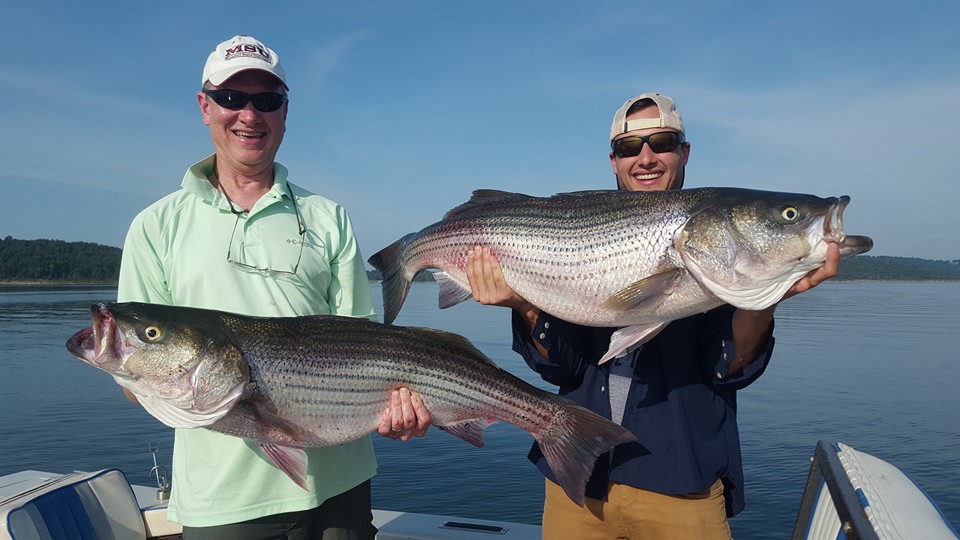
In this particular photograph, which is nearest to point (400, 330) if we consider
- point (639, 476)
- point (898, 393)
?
point (639, 476)

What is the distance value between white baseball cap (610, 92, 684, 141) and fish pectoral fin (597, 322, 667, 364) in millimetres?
1235

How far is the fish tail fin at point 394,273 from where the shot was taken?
4.19 meters

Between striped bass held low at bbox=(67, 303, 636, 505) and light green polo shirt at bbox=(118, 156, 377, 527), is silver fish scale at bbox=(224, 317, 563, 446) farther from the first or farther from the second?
light green polo shirt at bbox=(118, 156, 377, 527)

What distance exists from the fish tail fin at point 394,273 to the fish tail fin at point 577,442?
4.23ft

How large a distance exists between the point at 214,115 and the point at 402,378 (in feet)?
5.88

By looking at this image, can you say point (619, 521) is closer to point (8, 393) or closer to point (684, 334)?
point (684, 334)

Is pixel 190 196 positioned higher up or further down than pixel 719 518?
higher up

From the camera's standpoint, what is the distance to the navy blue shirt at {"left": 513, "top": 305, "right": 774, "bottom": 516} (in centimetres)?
337

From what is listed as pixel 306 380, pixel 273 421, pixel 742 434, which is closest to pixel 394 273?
pixel 306 380

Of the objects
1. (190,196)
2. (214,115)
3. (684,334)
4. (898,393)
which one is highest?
(214,115)

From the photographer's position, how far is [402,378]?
137 inches

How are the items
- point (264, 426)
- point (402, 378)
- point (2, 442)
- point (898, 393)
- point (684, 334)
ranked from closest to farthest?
point (264, 426)
point (402, 378)
point (684, 334)
point (2, 442)
point (898, 393)

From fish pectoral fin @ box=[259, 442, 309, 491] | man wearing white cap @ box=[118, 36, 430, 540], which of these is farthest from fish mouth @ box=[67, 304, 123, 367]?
fish pectoral fin @ box=[259, 442, 309, 491]

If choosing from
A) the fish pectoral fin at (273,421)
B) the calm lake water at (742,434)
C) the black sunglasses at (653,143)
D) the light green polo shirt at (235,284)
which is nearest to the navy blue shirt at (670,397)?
the black sunglasses at (653,143)
